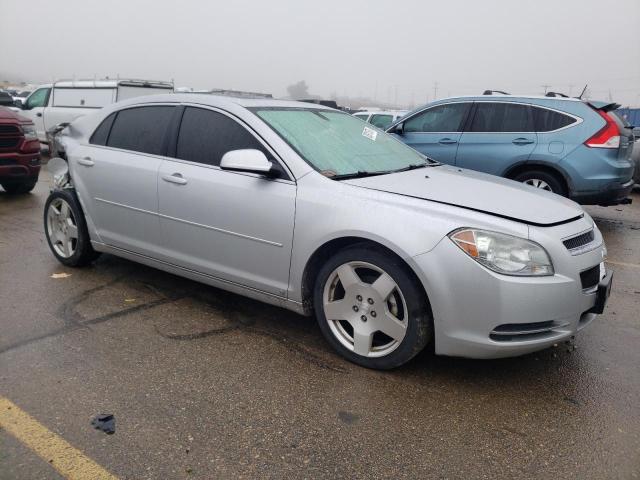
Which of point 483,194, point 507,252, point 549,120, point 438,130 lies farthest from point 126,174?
point 549,120

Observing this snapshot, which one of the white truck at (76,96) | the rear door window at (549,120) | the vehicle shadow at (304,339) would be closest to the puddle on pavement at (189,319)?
the vehicle shadow at (304,339)

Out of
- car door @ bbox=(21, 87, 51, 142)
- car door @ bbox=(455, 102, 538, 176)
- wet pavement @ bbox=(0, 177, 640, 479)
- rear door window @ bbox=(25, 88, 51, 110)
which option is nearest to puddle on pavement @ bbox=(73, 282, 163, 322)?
wet pavement @ bbox=(0, 177, 640, 479)

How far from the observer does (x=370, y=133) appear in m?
4.24

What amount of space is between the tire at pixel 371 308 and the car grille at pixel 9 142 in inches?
Answer: 265

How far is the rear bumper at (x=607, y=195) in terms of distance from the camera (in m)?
Answer: 6.68

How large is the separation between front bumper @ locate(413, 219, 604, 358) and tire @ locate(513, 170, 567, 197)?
14.4ft

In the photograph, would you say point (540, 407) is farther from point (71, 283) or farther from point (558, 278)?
point (71, 283)

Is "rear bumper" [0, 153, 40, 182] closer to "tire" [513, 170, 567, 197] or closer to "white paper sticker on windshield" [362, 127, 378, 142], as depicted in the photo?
"white paper sticker on windshield" [362, 127, 378, 142]

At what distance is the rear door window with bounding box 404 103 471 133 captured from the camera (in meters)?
7.64

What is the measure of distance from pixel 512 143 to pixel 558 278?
4.79 metres

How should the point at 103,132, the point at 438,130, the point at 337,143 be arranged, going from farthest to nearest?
the point at 438,130
the point at 103,132
the point at 337,143

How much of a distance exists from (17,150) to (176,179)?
5.54 meters

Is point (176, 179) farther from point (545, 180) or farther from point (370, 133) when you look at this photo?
point (545, 180)

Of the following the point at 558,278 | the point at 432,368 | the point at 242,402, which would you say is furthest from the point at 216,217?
the point at 558,278
